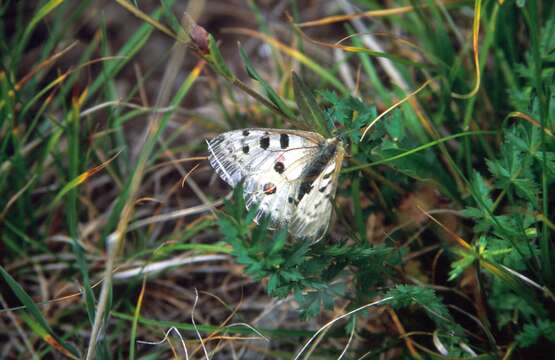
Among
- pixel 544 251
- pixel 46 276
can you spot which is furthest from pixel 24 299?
pixel 544 251

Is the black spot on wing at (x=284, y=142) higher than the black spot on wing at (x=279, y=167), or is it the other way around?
the black spot on wing at (x=284, y=142)

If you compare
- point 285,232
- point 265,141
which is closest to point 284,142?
point 265,141

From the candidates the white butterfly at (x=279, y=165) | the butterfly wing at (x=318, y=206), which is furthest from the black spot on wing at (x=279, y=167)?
the butterfly wing at (x=318, y=206)

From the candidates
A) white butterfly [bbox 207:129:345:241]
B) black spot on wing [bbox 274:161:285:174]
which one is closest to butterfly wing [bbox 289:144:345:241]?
white butterfly [bbox 207:129:345:241]

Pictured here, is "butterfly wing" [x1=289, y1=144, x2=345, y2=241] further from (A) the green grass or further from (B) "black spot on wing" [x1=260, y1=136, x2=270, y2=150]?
(B) "black spot on wing" [x1=260, y1=136, x2=270, y2=150]

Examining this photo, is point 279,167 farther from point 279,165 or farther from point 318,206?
point 318,206

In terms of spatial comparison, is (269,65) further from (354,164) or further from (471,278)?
(471,278)

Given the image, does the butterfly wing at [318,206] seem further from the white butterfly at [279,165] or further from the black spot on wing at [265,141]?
the black spot on wing at [265,141]
